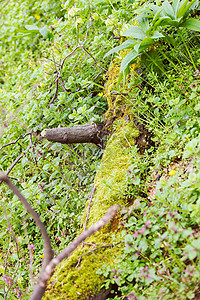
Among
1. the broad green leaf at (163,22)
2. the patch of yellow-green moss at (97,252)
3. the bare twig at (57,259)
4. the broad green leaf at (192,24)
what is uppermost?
the broad green leaf at (163,22)

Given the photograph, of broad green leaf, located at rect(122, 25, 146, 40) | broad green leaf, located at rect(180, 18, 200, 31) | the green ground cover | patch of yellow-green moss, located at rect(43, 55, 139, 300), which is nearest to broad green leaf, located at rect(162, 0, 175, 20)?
the green ground cover

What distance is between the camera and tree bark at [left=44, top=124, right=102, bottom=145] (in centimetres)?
265

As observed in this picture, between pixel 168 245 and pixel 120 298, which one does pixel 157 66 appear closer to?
pixel 168 245

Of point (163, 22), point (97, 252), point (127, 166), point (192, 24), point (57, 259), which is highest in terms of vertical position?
point (163, 22)

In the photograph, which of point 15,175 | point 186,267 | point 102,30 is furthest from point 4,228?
point 102,30

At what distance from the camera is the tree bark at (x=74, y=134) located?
2650mm

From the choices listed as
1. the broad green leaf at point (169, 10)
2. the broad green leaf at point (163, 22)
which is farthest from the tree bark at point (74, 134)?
the broad green leaf at point (169, 10)

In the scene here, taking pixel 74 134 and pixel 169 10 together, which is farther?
pixel 74 134

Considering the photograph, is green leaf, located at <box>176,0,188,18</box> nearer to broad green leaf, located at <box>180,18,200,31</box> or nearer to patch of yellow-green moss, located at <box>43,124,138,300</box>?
broad green leaf, located at <box>180,18,200,31</box>

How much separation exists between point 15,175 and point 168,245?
7.92 ft

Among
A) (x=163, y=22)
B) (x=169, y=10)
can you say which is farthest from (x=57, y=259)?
(x=169, y=10)

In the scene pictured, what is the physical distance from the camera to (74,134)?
2686 millimetres

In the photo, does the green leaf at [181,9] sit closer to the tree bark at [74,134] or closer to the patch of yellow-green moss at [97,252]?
the patch of yellow-green moss at [97,252]

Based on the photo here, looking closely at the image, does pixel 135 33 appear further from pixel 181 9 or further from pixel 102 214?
pixel 102 214
